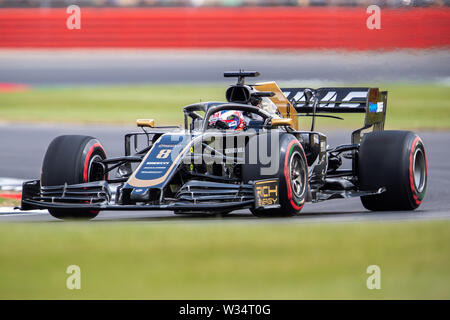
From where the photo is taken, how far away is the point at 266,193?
26.7 ft

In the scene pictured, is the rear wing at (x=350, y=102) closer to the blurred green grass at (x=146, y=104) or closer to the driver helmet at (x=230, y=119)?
the driver helmet at (x=230, y=119)

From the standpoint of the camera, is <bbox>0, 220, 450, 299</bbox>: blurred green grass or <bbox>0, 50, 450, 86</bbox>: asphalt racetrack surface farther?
<bbox>0, 50, 450, 86</bbox>: asphalt racetrack surface

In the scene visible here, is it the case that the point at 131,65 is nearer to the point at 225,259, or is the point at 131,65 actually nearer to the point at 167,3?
the point at 167,3

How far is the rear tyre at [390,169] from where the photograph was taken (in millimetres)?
9430

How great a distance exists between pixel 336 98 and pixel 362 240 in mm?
3602

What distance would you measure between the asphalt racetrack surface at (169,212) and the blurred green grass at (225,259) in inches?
22.1

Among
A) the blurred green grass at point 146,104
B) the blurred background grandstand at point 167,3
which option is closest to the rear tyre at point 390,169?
the blurred green grass at point 146,104

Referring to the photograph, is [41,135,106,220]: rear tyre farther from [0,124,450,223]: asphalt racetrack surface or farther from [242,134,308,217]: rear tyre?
[242,134,308,217]: rear tyre

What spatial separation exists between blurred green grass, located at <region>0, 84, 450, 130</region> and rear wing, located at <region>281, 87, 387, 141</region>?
25.4 feet

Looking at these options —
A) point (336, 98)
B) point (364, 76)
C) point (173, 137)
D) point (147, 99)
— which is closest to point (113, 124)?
point (147, 99)

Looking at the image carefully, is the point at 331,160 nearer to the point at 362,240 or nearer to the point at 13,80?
the point at 362,240

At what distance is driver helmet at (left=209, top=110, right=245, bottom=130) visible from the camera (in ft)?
29.9

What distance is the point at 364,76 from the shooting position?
49.2 feet

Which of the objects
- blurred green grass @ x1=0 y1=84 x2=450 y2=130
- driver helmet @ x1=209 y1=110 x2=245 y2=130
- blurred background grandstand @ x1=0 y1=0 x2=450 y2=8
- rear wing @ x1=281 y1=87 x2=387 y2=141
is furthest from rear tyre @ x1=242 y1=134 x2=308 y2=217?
blurred background grandstand @ x1=0 y1=0 x2=450 y2=8
